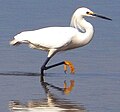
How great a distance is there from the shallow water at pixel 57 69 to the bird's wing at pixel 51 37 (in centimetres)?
53

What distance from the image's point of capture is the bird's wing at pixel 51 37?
1566cm

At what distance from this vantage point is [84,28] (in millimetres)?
16141

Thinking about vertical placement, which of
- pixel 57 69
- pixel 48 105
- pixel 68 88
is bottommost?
pixel 48 105

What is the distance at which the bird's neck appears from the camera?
1598 centimetres

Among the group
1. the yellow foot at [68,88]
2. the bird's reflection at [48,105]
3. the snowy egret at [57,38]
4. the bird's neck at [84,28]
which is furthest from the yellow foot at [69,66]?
the bird's reflection at [48,105]

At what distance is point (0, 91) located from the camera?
44.1 ft

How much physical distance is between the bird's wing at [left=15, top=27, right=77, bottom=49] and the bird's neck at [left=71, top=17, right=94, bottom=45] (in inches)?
11.7

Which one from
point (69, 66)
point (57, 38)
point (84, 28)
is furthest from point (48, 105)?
point (84, 28)

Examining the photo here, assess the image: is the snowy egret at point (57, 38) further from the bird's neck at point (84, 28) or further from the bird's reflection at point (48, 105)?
the bird's reflection at point (48, 105)

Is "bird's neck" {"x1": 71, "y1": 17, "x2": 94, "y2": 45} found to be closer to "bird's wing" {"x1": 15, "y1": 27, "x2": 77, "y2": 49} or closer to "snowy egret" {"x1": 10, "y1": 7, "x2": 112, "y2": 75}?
"snowy egret" {"x1": 10, "y1": 7, "x2": 112, "y2": 75}

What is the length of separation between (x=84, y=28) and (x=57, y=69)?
3.26 feet

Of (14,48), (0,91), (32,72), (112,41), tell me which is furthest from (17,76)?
Result: (112,41)

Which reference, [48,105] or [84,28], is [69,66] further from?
[48,105]

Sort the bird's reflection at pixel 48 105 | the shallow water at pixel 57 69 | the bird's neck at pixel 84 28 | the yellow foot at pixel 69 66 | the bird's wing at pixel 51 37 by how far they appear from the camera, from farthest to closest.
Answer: the bird's neck at pixel 84 28 → the bird's wing at pixel 51 37 → the yellow foot at pixel 69 66 → the shallow water at pixel 57 69 → the bird's reflection at pixel 48 105
